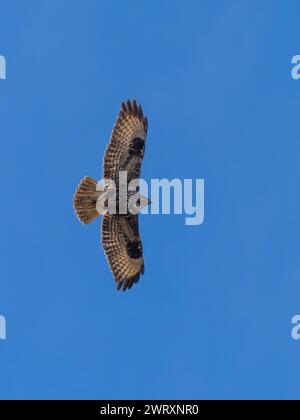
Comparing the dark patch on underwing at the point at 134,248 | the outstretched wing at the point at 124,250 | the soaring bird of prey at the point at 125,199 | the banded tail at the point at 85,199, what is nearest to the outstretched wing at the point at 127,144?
the soaring bird of prey at the point at 125,199

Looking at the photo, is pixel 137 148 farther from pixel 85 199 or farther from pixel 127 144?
pixel 85 199

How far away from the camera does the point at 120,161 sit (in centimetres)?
3038

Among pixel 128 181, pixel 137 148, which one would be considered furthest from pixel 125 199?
pixel 137 148

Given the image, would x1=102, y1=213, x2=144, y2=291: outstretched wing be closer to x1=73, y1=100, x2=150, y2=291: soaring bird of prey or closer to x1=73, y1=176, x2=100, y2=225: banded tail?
x1=73, y1=100, x2=150, y2=291: soaring bird of prey

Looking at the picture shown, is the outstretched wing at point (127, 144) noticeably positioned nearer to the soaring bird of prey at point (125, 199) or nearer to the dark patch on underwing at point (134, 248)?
the soaring bird of prey at point (125, 199)

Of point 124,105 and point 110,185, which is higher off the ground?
point 124,105

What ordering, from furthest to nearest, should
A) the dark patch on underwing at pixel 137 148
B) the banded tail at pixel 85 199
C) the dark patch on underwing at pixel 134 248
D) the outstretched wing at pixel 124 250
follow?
the dark patch on underwing at pixel 134 248, the outstretched wing at pixel 124 250, the dark patch on underwing at pixel 137 148, the banded tail at pixel 85 199

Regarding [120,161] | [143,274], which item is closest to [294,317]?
[143,274]

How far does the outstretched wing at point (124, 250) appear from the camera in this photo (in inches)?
1228

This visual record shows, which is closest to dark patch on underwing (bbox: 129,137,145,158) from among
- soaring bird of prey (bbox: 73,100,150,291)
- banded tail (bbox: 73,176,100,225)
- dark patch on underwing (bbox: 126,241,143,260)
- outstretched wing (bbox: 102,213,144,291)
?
soaring bird of prey (bbox: 73,100,150,291)

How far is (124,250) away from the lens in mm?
31516
